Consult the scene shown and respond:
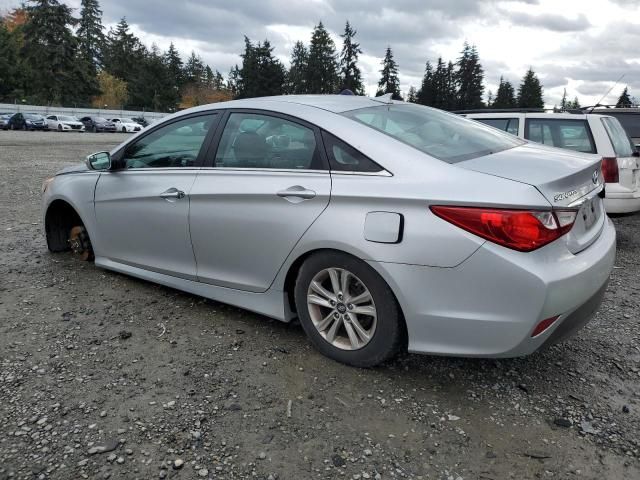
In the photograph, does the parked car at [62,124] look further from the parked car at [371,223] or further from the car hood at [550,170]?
the car hood at [550,170]

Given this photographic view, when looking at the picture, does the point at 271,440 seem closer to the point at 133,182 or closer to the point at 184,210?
the point at 184,210

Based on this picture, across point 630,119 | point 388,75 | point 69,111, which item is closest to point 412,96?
point 388,75

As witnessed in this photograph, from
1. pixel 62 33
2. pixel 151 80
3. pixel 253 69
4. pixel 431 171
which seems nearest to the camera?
pixel 431 171

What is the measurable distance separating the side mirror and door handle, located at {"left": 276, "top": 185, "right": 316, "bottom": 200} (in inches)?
74.1

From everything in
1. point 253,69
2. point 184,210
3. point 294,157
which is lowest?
point 184,210

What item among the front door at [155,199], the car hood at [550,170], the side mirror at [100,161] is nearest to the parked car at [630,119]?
the car hood at [550,170]

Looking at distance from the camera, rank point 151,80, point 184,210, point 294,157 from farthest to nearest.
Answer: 1. point 151,80
2. point 184,210
3. point 294,157

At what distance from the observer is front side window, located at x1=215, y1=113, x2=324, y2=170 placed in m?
Result: 3.04

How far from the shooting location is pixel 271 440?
93.1 inches

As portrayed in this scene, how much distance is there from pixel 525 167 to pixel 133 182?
110 inches

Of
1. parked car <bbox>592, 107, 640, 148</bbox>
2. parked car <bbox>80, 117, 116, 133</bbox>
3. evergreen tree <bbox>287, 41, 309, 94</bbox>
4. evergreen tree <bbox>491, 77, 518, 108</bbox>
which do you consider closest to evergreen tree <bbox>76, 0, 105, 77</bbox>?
evergreen tree <bbox>287, 41, 309, 94</bbox>

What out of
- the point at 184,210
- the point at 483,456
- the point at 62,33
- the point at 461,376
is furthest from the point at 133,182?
the point at 62,33

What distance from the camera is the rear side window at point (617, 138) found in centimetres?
603

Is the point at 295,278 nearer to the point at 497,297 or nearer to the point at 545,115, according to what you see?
the point at 497,297
